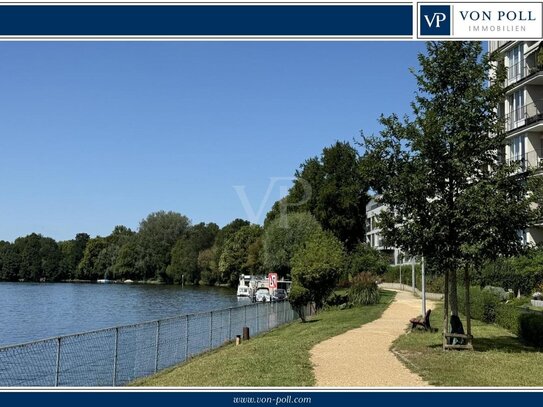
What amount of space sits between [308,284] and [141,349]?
15072mm

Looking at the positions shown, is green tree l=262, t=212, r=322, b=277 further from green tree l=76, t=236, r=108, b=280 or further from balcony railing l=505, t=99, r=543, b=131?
green tree l=76, t=236, r=108, b=280

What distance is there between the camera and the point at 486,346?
59.3 feet

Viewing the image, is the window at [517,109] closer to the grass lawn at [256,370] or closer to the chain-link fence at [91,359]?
the chain-link fence at [91,359]

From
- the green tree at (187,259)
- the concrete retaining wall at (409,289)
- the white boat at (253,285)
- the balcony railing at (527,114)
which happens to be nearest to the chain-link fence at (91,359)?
the concrete retaining wall at (409,289)

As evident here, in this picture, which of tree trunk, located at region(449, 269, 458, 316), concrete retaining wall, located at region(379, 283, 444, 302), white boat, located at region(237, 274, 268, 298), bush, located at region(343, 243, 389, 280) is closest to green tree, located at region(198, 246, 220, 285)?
white boat, located at region(237, 274, 268, 298)

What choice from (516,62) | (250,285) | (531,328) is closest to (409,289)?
(250,285)

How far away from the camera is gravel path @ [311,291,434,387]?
474 inches

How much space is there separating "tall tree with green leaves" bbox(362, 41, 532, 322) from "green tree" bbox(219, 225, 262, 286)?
280 ft

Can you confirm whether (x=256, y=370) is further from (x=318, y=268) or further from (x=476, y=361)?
(x=318, y=268)

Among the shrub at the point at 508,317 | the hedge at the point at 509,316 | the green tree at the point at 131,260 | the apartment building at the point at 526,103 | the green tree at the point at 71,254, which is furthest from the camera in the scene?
the green tree at the point at 71,254

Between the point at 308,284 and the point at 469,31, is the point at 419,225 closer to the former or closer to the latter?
the point at 469,31

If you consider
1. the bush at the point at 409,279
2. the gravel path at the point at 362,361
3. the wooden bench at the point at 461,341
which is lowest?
the gravel path at the point at 362,361

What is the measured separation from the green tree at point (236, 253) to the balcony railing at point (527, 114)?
190 feet

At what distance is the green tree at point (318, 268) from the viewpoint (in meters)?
32.2
